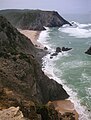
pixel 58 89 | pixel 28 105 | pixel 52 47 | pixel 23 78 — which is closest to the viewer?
pixel 28 105

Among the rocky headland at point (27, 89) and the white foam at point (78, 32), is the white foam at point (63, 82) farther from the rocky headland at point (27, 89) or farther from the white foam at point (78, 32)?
the white foam at point (78, 32)

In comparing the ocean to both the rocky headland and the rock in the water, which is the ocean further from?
the rock in the water

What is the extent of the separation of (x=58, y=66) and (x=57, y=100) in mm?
17001

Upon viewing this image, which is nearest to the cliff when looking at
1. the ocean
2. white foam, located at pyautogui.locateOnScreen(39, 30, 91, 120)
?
white foam, located at pyautogui.locateOnScreen(39, 30, 91, 120)

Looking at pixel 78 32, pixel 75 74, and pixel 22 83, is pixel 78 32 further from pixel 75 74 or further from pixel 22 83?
pixel 22 83

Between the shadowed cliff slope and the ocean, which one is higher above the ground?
the shadowed cliff slope

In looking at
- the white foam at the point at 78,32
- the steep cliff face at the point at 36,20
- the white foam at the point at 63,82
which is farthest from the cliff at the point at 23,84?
the steep cliff face at the point at 36,20

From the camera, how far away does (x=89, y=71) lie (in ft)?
147

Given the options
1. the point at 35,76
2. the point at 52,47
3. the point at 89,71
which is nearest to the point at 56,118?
the point at 35,76

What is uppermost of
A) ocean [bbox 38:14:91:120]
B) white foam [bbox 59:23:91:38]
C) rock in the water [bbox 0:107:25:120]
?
rock in the water [bbox 0:107:25:120]

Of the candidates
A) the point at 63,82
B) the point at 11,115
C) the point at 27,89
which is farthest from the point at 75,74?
the point at 11,115

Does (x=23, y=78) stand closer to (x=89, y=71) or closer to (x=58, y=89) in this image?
(x=58, y=89)

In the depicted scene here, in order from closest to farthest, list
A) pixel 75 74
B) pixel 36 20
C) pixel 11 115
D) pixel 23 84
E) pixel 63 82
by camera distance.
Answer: pixel 11 115
pixel 23 84
pixel 63 82
pixel 75 74
pixel 36 20

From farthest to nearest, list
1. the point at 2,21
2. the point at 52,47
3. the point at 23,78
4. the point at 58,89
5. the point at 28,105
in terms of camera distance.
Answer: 1. the point at 52,47
2. the point at 2,21
3. the point at 58,89
4. the point at 23,78
5. the point at 28,105
